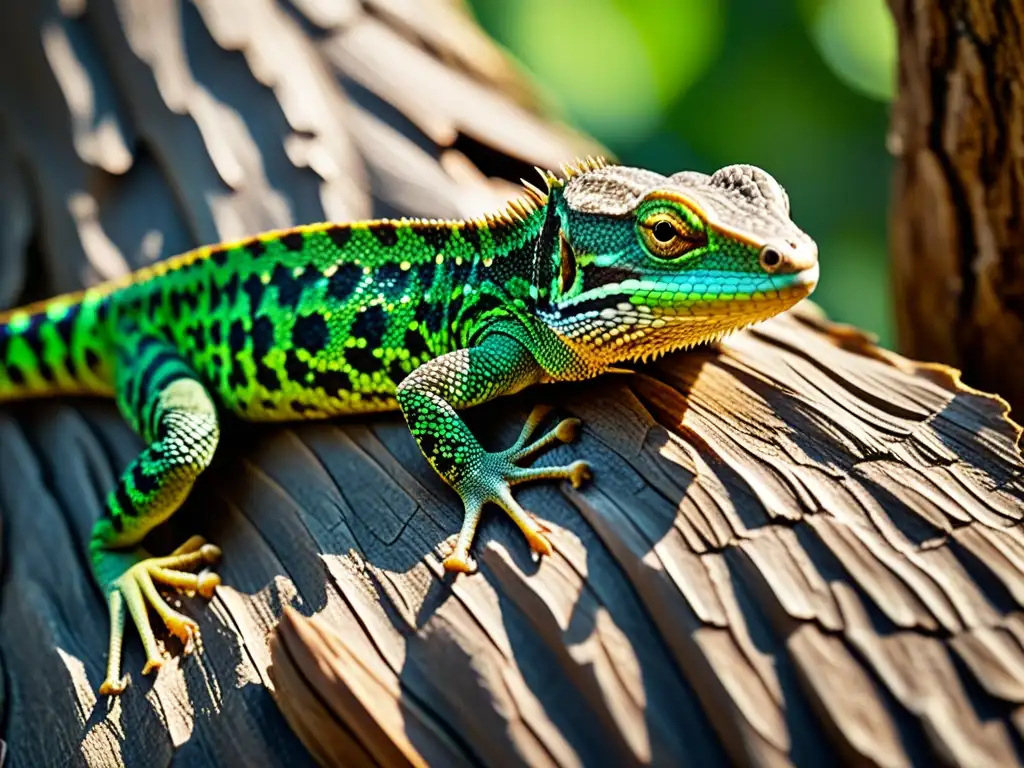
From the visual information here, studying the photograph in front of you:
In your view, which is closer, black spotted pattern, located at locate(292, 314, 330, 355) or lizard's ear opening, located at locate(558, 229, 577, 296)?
lizard's ear opening, located at locate(558, 229, 577, 296)

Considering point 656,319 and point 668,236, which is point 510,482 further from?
point 668,236

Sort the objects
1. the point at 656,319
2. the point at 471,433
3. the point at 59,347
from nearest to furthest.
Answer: the point at 656,319, the point at 471,433, the point at 59,347

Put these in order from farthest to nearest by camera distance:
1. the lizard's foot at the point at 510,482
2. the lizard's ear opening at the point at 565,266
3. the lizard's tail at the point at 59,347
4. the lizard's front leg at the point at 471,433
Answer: the lizard's tail at the point at 59,347
the lizard's ear opening at the point at 565,266
the lizard's front leg at the point at 471,433
the lizard's foot at the point at 510,482

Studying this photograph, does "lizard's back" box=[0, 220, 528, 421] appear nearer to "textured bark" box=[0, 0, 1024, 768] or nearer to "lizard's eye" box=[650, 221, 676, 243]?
"textured bark" box=[0, 0, 1024, 768]

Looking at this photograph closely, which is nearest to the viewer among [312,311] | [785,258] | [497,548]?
[785,258]

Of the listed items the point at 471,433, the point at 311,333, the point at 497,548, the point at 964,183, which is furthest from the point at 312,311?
the point at 964,183

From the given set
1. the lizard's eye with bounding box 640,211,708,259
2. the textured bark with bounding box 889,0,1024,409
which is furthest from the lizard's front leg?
the textured bark with bounding box 889,0,1024,409

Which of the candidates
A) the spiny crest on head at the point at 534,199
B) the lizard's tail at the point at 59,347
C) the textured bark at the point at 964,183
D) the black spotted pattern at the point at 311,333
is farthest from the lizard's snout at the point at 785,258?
the lizard's tail at the point at 59,347

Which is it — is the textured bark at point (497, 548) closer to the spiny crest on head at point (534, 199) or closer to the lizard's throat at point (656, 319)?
the lizard's throat at point (656, 319)
